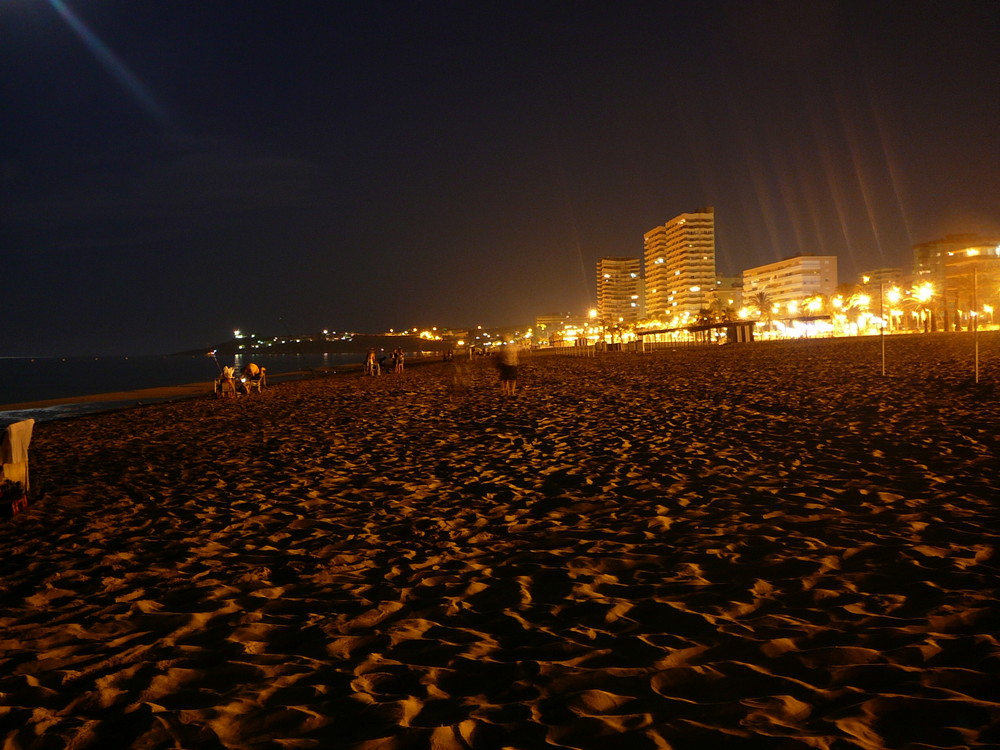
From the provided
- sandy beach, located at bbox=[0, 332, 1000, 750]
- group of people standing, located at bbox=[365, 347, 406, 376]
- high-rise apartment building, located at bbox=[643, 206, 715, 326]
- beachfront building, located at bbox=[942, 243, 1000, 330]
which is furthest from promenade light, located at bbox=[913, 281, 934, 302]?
high-rise apartment building, located at bbox=[643, 206, 715, 326]

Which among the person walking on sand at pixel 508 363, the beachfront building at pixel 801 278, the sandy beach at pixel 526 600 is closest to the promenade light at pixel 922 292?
the person walking on sand at pixel 508 363

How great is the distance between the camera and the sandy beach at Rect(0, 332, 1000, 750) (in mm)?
2580

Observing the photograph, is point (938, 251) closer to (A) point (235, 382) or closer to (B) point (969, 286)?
(B) point (969, 286)

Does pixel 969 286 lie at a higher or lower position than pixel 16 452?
higher

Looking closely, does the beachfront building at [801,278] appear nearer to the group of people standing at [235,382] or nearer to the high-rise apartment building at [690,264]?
the high-rise apartment building at [690,264]

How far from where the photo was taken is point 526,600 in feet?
12.6

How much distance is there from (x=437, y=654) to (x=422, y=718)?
1.88 ft

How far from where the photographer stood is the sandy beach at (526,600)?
2580 millimetres

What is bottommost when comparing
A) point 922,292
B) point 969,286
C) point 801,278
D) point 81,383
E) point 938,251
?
point 81,383

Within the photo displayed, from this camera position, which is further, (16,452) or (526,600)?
(16,452)

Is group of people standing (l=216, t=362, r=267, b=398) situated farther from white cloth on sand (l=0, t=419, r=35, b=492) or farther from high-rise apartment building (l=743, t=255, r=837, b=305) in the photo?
high-rise apartment building (l=743, t=255, r=837, b=305)

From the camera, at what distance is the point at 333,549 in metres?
5.01

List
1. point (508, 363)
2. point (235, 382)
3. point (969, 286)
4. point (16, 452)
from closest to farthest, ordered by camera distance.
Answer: point (16, 452), point (508, 363), point (235, 382), point (969, 286)

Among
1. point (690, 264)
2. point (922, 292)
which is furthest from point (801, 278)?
point (922, 292)
